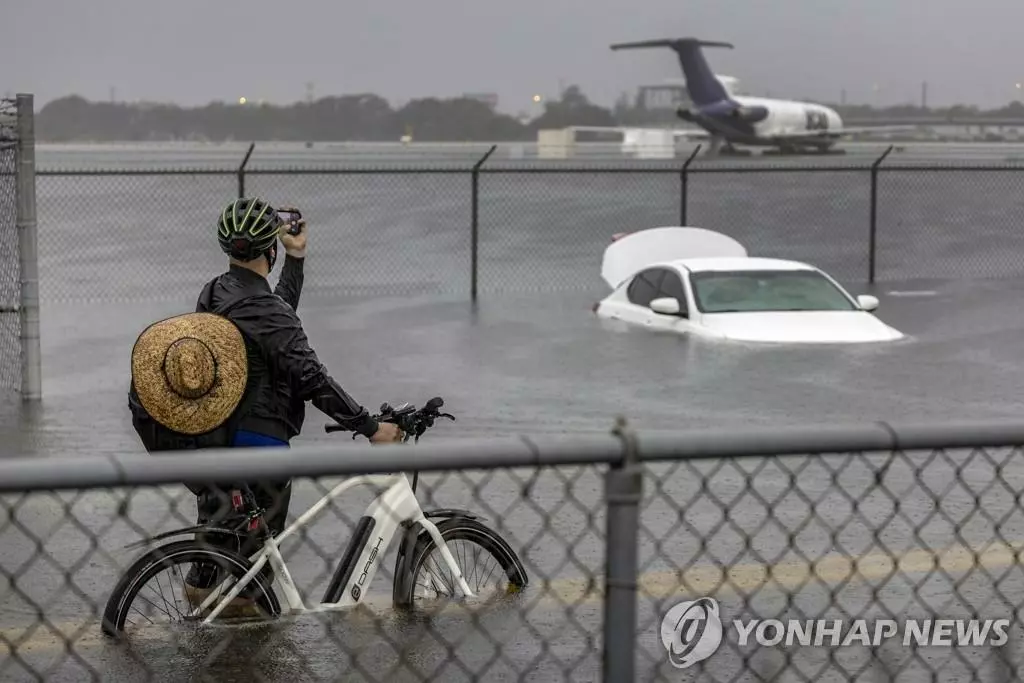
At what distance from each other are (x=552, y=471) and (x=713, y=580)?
279 centimetres

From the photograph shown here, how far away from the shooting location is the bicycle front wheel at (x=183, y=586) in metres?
5.76

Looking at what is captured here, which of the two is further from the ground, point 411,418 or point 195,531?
point 411,418

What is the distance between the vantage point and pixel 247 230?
6449 mm

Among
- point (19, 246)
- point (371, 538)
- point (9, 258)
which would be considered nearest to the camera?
point (371, 538)

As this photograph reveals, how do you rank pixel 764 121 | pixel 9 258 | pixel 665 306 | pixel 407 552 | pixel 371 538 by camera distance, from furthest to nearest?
pixel 764 121 < pixel 665 306 < pixel 9 258 < pixel 407 552 < pixel 371 538

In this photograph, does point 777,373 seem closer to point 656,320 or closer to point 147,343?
point 656,320

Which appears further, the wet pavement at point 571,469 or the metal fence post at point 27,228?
the metal fence post at point 27,228

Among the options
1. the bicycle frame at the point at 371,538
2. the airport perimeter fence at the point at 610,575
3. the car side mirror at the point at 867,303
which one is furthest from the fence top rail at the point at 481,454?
the car side mirror at the point at 867,303

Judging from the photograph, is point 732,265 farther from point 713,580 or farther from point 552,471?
point 713,580

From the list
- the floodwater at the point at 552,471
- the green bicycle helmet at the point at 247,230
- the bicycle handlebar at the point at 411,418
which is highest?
the green bicycle helmet at the point at 247,230

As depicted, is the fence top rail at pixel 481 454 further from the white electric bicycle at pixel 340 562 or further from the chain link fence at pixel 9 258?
the chain link fence at pixel 9 258

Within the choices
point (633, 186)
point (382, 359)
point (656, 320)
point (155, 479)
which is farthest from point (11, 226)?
point (633, 186)

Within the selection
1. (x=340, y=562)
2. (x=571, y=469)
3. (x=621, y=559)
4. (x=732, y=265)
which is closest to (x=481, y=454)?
(x=621, y=559)

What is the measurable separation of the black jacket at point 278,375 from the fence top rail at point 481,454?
274 cm
